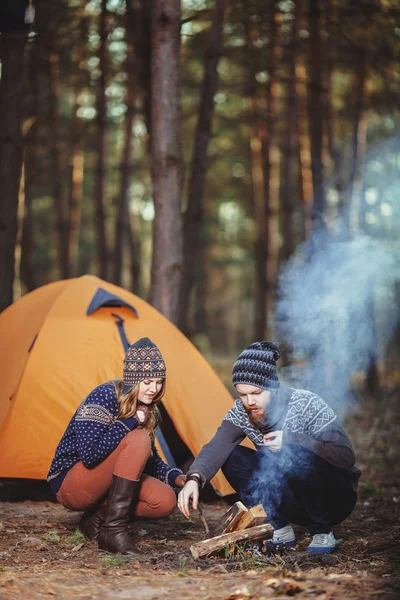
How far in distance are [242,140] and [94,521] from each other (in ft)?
48.6

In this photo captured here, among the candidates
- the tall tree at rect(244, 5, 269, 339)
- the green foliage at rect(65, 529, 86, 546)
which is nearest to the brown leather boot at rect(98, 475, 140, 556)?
the green foliage at rect(65, 529, 86, 546)

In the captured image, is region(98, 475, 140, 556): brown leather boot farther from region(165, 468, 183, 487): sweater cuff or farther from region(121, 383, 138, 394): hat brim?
region(121, 383, 138, 394): hat brim

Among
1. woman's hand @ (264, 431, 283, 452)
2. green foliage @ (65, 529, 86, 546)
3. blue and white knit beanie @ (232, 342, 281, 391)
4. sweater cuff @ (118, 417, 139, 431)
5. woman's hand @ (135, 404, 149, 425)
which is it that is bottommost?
green foliage @ (65, 529, 86, 546)

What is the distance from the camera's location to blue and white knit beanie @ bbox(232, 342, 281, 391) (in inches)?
153

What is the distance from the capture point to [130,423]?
13.6 ft

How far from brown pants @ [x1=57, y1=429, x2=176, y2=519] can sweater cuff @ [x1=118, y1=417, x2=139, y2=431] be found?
6 cm

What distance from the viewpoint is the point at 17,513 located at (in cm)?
516

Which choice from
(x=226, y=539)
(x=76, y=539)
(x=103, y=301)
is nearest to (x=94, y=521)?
(x=76, y=539)

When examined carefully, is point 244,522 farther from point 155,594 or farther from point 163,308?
point 163,308

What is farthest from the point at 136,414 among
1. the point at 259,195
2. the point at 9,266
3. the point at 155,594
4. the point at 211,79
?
the point at 259,195

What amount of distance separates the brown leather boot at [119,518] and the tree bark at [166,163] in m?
3.19

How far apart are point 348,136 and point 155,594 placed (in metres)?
17.3

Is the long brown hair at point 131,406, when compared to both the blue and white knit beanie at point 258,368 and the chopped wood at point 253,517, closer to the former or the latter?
the blue and white knit beanie at point 258,368

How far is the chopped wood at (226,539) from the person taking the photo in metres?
3.80
